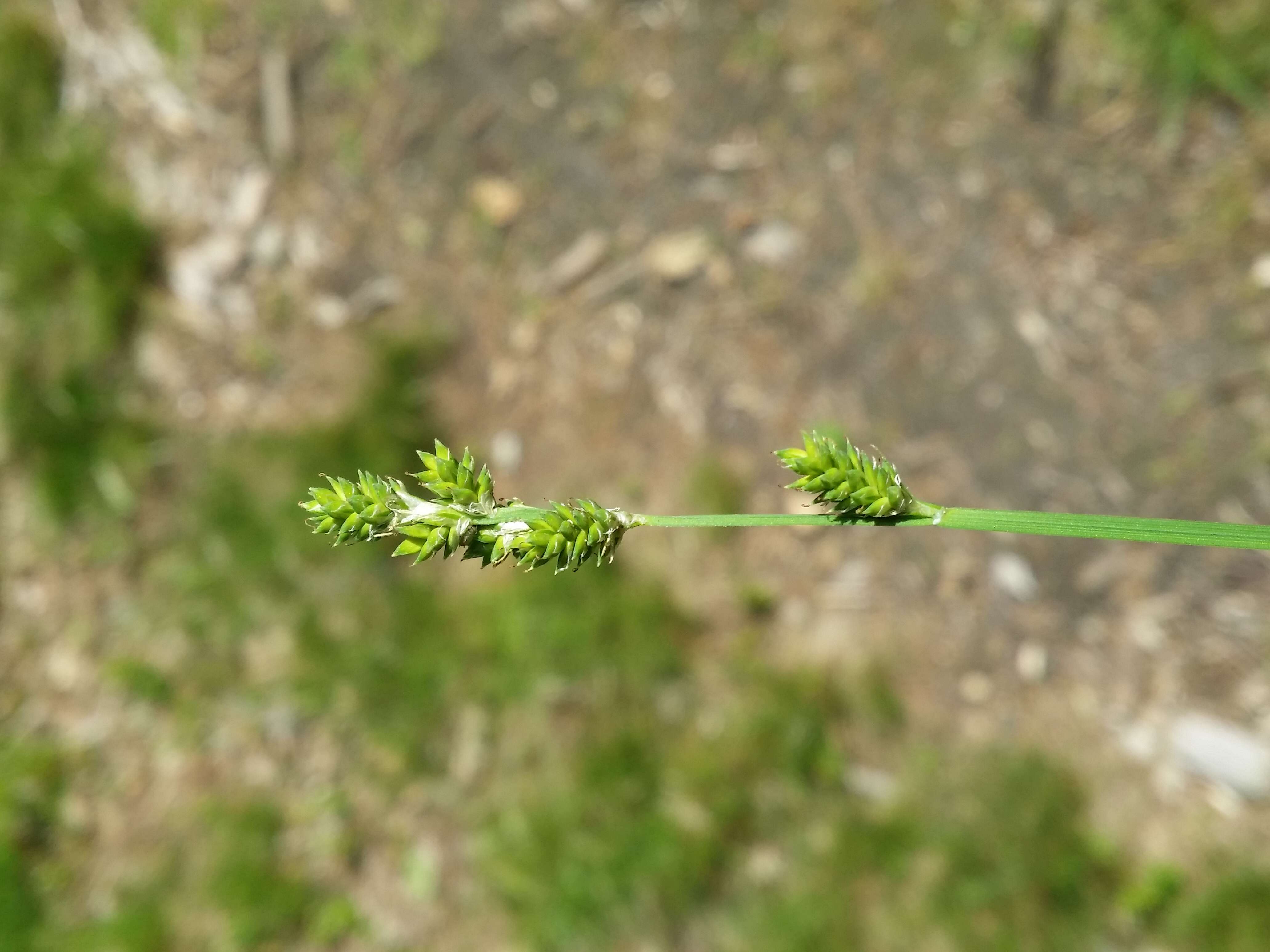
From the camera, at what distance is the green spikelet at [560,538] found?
1062mm

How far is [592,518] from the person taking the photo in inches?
44.3

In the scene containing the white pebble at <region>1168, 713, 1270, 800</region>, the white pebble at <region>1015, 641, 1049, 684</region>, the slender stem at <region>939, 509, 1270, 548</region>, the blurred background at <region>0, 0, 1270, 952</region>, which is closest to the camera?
the slender stem at <region>939, 509, 1270, 548</region>

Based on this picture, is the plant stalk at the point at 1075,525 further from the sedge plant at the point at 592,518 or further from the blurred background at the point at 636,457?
the blurred background at the point at 636,457

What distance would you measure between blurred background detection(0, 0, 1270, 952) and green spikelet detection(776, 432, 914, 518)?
2299mm

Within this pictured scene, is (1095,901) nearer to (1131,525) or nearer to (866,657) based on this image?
(866,657)

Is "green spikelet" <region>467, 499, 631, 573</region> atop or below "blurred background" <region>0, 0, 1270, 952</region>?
below

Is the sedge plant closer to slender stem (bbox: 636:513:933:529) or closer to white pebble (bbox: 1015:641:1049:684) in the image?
→ slender stem (bbox: 636:513:933:529)

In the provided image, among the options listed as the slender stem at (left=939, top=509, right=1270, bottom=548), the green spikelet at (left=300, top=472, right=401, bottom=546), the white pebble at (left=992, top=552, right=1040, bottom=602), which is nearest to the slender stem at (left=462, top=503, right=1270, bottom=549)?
the slender stem at (left=939, top=509, right=1270, bottom=548)

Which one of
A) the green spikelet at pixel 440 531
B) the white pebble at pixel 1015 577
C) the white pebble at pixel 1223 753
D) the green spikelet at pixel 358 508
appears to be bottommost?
the green spikelet at pixel 440 531

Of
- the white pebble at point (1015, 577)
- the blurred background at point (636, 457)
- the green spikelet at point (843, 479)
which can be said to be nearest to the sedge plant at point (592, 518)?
the green spikelet at point (843, 479)

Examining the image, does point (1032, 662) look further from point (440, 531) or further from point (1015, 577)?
point (440, 531)

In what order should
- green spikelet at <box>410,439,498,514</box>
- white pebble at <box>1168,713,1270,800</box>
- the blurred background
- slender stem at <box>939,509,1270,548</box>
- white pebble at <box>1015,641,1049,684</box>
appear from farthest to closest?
white pebble at <box>1015,641,1049,684</box> < the blurred background < white pebble at <box>1168,713,1270,800</box> < green spikelet at <box>410,439,498,514</box> < slender stem at <box>939,509,1270,548</box>

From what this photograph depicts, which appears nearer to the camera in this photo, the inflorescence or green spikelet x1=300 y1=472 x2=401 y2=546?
the inflorescence

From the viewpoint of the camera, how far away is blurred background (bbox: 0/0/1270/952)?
9.89ft
